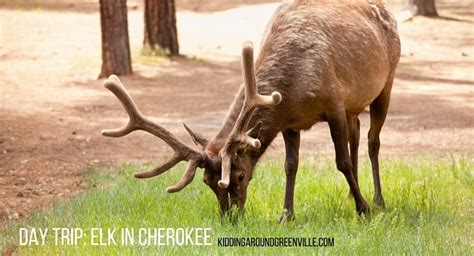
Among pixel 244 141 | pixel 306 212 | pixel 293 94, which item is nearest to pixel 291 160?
pixel 306 212

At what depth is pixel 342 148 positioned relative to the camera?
28.5 ft

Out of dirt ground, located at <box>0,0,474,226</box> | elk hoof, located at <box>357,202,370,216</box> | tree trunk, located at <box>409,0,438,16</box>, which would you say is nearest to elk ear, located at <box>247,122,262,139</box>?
elk hoof, located at <box>357,202,370,216</box>

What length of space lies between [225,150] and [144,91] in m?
10.1

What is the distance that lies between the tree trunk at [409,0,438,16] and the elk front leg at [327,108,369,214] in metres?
17.3

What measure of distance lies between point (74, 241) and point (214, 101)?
9273 millimetres

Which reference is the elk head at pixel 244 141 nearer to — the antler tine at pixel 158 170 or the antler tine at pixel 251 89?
the antler tine at pixel 251 89

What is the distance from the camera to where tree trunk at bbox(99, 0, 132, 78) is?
1788 centimetres

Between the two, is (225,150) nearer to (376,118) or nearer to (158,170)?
(158,170)

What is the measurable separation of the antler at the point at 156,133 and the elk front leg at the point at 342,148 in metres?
1.32

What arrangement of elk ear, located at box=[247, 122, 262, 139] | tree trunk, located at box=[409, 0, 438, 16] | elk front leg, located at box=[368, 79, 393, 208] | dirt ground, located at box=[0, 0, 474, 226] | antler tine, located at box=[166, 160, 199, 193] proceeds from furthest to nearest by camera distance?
1. tree trunk, located at box=[409, 0, 438, 16]
2. dirt ground, located at box=[0, 0, 474, 226]
3. elk front leg, located at box=[368, 79, 393, 208]
4. elk ear, located at box=[247, 122, 262, 139]
5. antler tine, located at box=[166, 160, 199, 193]

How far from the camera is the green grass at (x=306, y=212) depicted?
24.4 ft

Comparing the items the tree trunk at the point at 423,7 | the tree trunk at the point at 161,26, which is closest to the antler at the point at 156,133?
the tree trunk at the point at 161,26

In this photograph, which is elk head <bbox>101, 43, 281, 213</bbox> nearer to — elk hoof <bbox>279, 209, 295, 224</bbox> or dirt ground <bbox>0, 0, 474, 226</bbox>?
elk hoof <bbox>279, 209, 295, 224</bbox>

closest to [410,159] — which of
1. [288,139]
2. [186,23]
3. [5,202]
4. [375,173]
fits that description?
[375,173]
